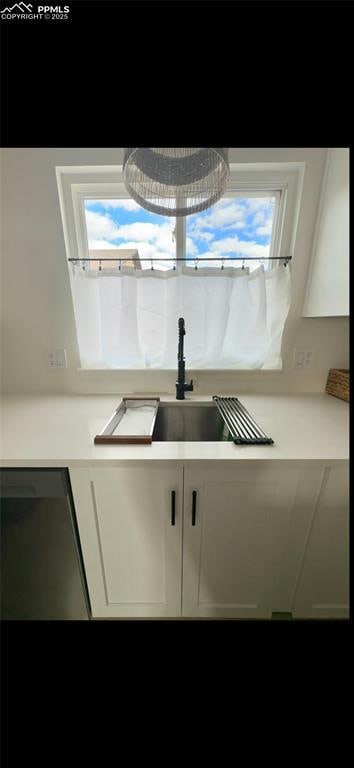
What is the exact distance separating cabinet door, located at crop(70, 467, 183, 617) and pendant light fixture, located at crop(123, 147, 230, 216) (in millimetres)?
945

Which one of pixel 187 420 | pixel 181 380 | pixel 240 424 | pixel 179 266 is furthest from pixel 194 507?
pixel 179 266

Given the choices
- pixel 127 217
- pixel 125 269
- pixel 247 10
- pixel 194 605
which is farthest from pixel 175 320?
pixel 194 605

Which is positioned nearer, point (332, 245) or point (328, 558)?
point (328, 558)

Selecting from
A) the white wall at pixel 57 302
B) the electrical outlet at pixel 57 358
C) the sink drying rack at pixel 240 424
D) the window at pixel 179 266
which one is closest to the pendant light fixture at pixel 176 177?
the window at pixel 179 266

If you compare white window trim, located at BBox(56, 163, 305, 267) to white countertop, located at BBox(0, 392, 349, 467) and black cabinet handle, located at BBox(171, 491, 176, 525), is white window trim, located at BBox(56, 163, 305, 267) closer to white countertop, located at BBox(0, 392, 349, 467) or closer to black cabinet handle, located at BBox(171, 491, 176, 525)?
white countertop, located at BBox(0, 392, 349, 467)

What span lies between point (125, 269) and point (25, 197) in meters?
0.61

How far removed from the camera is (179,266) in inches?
50.6

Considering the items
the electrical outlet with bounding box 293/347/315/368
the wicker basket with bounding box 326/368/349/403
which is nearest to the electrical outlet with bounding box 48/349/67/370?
the electrical outlet with bounding box 293/347/315/368

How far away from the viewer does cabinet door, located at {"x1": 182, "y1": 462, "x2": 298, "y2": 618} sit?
0.81 m

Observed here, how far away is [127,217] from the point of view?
1301mm

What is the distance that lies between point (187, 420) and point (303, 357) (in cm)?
79

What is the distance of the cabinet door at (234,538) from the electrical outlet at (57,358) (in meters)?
1.06

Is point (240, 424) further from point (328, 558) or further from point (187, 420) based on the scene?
point (328, 558)

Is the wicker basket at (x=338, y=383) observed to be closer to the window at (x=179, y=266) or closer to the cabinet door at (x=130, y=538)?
the window at (x=179, y=266)
